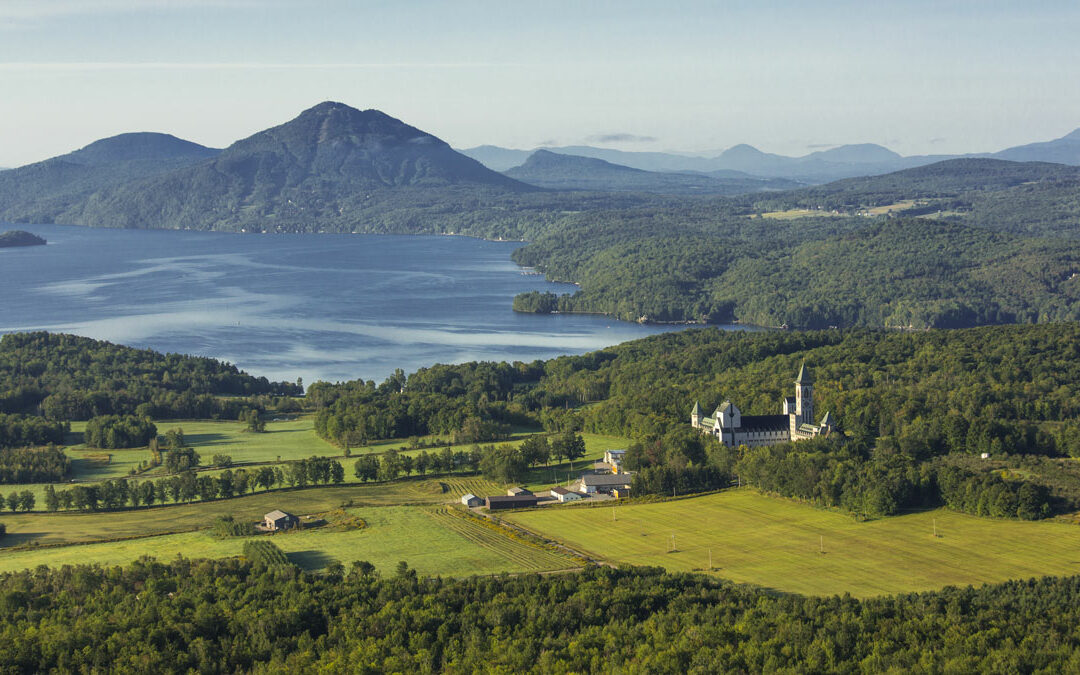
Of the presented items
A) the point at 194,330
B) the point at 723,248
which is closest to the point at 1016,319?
the point at 723,248

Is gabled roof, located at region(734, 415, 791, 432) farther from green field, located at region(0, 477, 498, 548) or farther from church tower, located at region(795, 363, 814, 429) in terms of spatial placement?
green field, located at region(0, 477, 498, 548)

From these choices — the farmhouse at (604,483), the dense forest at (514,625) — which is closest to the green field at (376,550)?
the dense forest at (514,625)

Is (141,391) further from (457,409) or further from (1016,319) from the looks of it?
(1016,319)

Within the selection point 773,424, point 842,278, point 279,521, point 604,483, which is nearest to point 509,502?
point 604,483

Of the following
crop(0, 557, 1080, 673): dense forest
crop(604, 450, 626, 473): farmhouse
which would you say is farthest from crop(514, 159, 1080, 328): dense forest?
crop(0, 557, 1080, 673): dense forest

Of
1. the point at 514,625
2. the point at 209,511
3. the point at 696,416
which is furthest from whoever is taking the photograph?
the point at 696,416

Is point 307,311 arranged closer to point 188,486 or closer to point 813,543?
point 188,486
